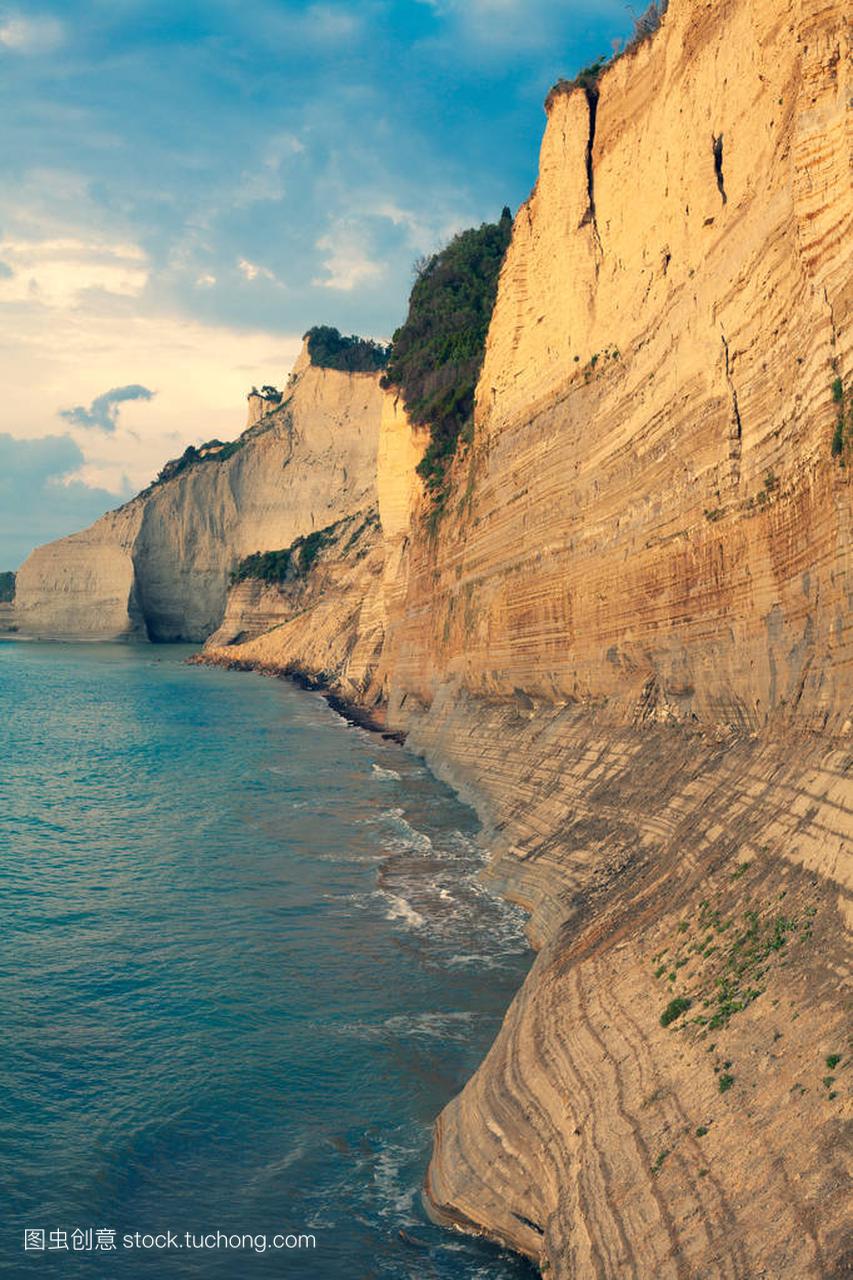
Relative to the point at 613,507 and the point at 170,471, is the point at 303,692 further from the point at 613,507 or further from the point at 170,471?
the point at 170,471

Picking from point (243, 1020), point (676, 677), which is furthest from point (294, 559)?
point (243, 1020)

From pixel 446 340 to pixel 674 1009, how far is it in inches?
1517

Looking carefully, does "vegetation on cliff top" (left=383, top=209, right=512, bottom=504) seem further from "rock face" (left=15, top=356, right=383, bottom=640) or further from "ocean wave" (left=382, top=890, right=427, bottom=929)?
"rock face" (left=15, top=356, right=383, bottom=640)

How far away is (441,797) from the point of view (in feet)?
89.9

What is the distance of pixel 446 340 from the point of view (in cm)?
4378

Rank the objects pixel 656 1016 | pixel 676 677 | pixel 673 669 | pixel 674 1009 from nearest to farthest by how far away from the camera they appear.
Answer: pixel 674 1009
pixel 656 1016
pixel 676 677
pixel 673 669

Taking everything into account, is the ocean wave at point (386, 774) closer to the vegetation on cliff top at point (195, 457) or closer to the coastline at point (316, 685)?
the coastline at point (316, 685)

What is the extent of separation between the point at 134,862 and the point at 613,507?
1270 cm

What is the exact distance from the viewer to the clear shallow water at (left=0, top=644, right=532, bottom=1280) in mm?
8828

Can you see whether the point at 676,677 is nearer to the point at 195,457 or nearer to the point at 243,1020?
the point at 243,1020

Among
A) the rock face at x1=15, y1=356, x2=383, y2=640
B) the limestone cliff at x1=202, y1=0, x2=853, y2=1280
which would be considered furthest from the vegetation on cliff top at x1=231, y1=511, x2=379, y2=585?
the limestone cliff at x1=202, y1=0, x2=853, y2=1280

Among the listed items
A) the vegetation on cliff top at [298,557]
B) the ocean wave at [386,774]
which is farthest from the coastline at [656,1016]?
the vegetation on cliff top at [298,557]

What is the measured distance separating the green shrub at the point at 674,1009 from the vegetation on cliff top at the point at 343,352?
104m

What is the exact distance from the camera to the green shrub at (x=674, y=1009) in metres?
9.11
